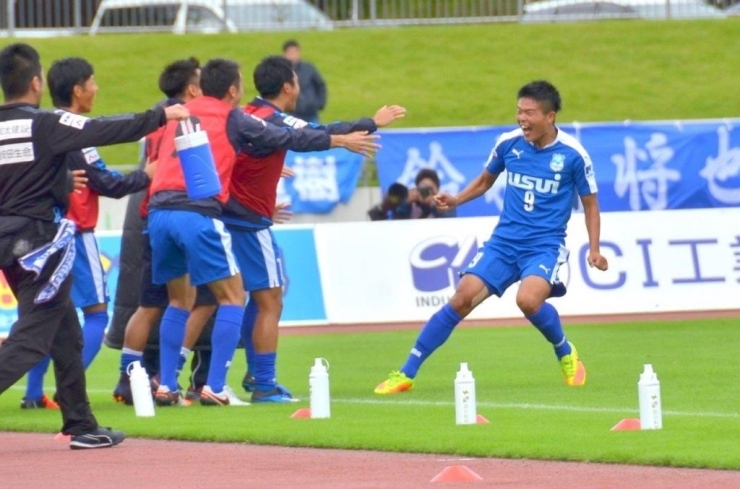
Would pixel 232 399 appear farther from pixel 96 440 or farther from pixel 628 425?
pixel 628 425

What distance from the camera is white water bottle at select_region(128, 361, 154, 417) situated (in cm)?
1101

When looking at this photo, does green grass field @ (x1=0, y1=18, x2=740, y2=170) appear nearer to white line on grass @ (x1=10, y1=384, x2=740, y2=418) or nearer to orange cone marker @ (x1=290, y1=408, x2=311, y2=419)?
white line on grass @ (x1=10, y1=384, x2=740, y2=418)

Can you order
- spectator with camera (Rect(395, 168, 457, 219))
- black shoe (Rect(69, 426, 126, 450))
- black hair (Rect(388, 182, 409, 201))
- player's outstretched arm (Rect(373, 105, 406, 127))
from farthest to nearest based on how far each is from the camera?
black hair (Rect(388, 182, 409, 201)) → spectator with camera (Rect(395, 168, 457, 219)) → player's outstretched arm (Rect(373, 105, 406, 127)) → black shoe (Rect(69, 426, 126, 450))

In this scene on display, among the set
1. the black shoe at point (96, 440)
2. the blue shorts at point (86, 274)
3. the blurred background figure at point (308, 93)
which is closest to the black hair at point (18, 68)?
the black shoe at point (96, 440)

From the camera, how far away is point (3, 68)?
9.29 meters

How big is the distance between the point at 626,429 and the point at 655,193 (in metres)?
14.2

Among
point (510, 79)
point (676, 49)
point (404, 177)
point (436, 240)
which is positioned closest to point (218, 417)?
point (436, 240)

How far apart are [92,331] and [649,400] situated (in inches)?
170

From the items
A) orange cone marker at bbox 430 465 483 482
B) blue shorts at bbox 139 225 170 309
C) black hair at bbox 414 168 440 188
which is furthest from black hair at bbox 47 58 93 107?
black hair at bbox 414 168 440 188

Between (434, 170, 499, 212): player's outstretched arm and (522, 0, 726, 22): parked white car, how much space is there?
21708 millimetres

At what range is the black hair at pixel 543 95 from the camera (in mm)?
12219

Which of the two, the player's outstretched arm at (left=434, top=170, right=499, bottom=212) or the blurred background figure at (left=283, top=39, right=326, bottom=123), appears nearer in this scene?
the player's outstretched arm at (left=434, top=170, right=499, bottom=212)

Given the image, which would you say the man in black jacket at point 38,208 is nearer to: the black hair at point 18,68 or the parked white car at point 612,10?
the black hair at point 18,68

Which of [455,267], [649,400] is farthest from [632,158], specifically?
[649,400]
